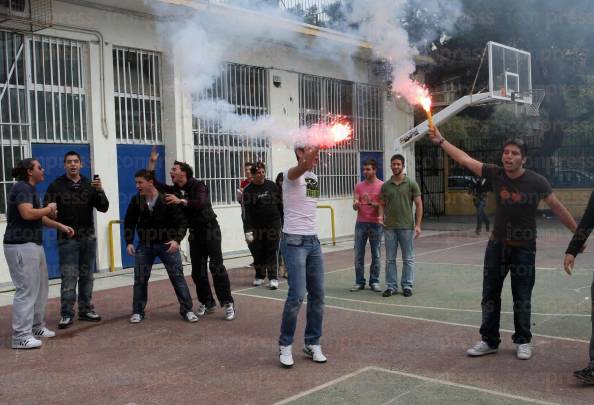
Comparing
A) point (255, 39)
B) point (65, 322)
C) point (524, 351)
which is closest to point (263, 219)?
point (65, 322)

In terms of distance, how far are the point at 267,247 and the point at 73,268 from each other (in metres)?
2.93

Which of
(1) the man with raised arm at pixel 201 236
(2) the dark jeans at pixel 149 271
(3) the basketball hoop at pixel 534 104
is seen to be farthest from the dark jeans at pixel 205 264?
(3) the basketball hoop at pixel 534 104

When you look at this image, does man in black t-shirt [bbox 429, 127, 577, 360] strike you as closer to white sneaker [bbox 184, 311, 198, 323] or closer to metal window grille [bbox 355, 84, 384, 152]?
white sneaker [bbox 184, 311, 198, 323]

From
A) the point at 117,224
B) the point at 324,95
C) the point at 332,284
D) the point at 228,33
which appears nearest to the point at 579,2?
the point at 324,95

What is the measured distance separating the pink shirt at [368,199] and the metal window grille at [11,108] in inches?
212

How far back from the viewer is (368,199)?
28.9 feet

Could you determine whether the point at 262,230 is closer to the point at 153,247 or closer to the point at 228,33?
the point at 153,247

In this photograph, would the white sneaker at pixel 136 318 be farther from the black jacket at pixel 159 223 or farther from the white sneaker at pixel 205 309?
the black jacket at pixel 159 223

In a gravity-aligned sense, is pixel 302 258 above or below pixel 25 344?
above

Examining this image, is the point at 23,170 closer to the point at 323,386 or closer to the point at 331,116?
the point at 323,386

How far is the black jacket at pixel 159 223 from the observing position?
719cm

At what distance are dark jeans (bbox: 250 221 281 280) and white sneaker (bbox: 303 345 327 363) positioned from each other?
358 cm

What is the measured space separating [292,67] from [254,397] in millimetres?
10720

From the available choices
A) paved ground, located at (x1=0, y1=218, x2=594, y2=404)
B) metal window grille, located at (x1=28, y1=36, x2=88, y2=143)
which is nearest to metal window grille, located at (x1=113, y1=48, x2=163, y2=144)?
metal window grille, located at (x1=28, y1=36, x2=88, y2=143)
